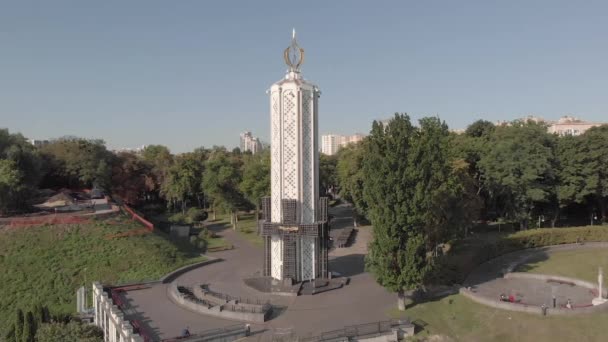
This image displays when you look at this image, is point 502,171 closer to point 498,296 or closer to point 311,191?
point 498,296

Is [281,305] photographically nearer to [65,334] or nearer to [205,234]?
[65,334]

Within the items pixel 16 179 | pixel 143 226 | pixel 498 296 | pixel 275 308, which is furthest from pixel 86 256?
pixel 498 296

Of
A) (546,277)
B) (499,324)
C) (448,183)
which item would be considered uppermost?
(448,183)

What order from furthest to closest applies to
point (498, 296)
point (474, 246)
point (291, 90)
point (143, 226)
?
1. point (143, 226)
2. point (474, 246)
3. point (291, 90)
4. point (498, 296)

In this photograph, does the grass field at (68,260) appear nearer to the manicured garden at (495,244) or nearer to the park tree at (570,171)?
the manicured garden at (495,244)

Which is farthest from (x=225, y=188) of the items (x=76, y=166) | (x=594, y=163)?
(x=594, y=163)

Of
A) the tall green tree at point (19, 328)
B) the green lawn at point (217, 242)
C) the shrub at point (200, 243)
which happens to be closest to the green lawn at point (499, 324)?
the tall green tree at point (19, 328)
